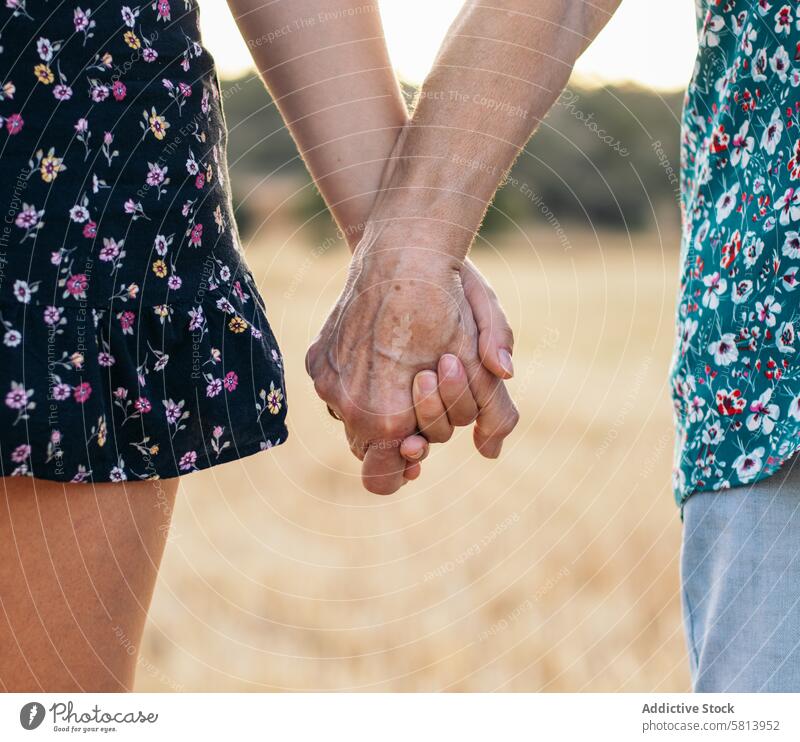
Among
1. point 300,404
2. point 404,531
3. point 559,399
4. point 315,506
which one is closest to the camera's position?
point 404,531

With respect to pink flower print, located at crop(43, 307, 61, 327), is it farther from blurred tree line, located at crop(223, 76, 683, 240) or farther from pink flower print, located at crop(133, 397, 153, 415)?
blurred tree line, located at crop(223, 76, 683, 240)

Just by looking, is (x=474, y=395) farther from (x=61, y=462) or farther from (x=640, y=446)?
(x=640, y=446)

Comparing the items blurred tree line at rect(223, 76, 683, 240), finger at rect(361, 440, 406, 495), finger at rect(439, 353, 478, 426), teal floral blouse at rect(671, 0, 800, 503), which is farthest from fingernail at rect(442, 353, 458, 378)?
blurred tree line at rect(223, 76, 683, 240)

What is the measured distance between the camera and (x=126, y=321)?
0.78 metres

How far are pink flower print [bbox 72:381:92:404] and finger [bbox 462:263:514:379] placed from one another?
0.51 metres

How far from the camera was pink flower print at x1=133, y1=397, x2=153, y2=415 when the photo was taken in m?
0.80

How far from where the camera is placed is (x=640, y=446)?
413cm

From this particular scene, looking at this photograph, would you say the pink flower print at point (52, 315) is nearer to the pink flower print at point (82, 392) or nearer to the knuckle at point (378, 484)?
the pink flower print at point (82, 392)

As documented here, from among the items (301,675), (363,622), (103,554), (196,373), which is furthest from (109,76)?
(363,622)

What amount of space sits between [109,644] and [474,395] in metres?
0.51

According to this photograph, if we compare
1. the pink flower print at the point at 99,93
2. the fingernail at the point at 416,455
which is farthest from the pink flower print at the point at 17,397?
the fingernail at the point at 416,455

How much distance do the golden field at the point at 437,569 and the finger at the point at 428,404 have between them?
3.39 feet

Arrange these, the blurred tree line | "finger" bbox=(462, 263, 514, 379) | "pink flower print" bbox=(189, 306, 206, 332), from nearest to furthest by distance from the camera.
→ 1. "pink flower print" bbox=(189, 306, 206, 332)
2. "finger" bbox=(462, 263, 514, 379)
3. the blurred tree line

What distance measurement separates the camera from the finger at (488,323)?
115 centimetres
